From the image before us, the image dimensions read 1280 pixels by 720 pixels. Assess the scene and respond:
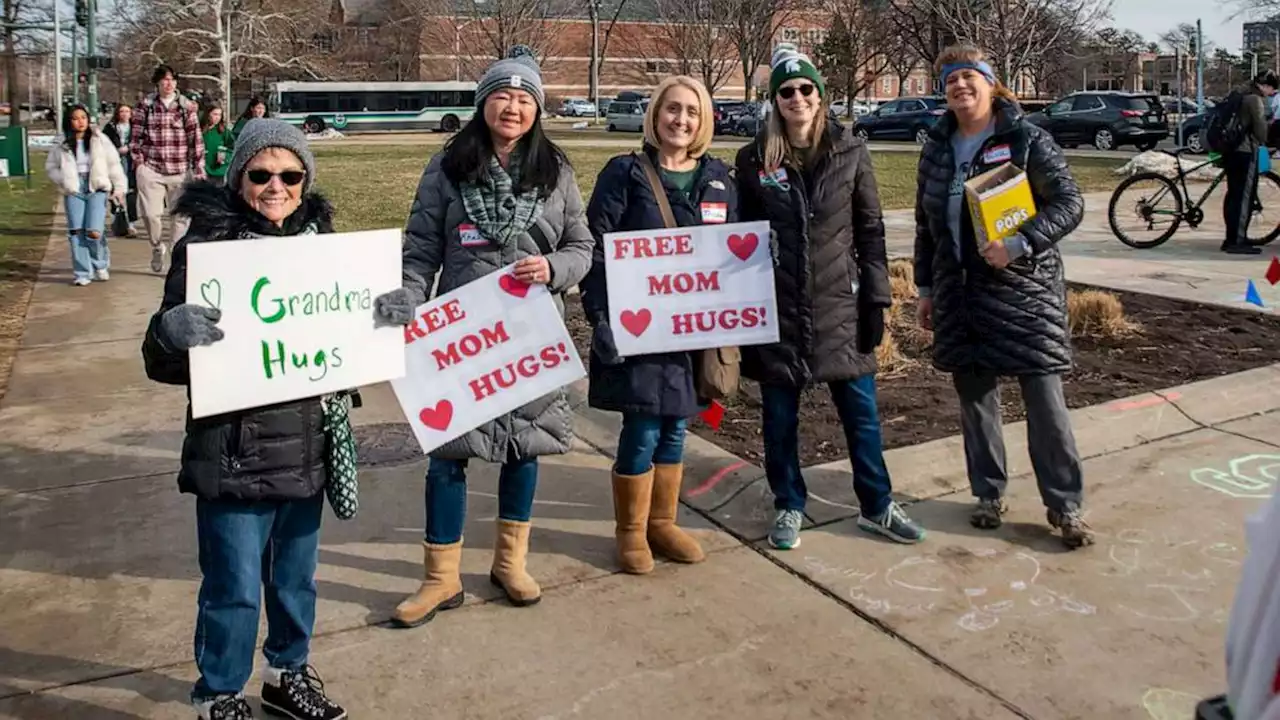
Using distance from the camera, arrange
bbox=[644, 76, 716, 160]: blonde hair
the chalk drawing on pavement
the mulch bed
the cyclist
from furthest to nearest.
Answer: the cyclist → the mulch bed → the chalk drawing on pavement → bbox=[644, 76, 716, 160]: blonde hair

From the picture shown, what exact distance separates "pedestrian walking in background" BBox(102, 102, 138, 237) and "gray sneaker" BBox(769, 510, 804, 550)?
11018 mm

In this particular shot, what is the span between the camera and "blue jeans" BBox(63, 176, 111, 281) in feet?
34.7

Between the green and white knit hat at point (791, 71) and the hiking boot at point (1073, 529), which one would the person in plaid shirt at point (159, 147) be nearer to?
the green and white knit hat at point (791, 71)

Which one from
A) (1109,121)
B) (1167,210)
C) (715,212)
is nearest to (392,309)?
(715,212)

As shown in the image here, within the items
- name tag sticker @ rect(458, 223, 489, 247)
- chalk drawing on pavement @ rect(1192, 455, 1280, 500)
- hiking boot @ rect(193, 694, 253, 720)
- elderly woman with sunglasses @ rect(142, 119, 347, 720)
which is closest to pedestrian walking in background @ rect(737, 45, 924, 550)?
name tag sticker @ rect(458, 223, 489, 247)

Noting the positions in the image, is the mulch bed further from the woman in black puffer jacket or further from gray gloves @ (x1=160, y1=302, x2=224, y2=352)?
gray gloves @ (x1=160, y1=302, x2=224, y2=352)

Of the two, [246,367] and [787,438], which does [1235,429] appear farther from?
[246,367]

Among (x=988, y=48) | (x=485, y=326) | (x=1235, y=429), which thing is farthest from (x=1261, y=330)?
(x=988, y=48)

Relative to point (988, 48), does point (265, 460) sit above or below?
below

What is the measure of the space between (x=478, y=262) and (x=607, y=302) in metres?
0.61

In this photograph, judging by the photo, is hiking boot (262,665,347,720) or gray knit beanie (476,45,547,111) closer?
hiking boot (262,665,347,720)

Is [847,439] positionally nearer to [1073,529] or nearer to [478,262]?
[1073,529]

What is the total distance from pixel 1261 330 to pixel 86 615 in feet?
23.9

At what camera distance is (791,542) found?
14.4 feet
